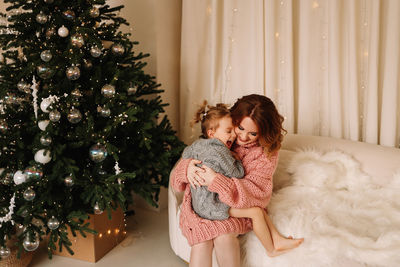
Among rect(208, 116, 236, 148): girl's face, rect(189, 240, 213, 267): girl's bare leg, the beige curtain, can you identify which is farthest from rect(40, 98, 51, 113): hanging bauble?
the beige curtain

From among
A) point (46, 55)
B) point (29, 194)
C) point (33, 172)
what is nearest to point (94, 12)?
point (46, 55)

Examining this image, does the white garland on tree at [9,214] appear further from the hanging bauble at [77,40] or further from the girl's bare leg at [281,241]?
the girl's bare leg at [281,241]

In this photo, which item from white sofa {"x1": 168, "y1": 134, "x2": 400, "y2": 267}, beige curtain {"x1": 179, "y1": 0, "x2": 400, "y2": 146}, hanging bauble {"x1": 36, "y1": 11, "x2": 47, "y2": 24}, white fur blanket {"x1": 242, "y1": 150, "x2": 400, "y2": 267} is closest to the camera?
white fur blanket {"x1": 242, "y1": 150, "x2": 400, "y2": 267}

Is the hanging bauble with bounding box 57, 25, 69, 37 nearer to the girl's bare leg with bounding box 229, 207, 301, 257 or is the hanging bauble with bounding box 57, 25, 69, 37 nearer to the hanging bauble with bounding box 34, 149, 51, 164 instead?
the hanging bauble with bounding box 34, 149, 51, 164

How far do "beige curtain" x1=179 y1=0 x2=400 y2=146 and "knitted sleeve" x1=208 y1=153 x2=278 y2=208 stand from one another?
0.98m

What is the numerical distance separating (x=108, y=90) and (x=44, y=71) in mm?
311

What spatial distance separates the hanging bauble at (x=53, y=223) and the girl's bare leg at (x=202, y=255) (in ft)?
2.25

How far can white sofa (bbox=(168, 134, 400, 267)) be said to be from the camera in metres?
1.84

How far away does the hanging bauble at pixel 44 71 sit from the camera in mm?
1572

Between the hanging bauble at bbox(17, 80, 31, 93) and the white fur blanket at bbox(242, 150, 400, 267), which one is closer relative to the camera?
the white fur blanket at bbox(242, 150, 400, 267)

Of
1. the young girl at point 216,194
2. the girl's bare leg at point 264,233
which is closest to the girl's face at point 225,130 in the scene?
the young girl at point 216,194

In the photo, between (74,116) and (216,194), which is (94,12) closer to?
(74,116)

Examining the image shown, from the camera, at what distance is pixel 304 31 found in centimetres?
238

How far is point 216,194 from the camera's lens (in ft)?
5.18
